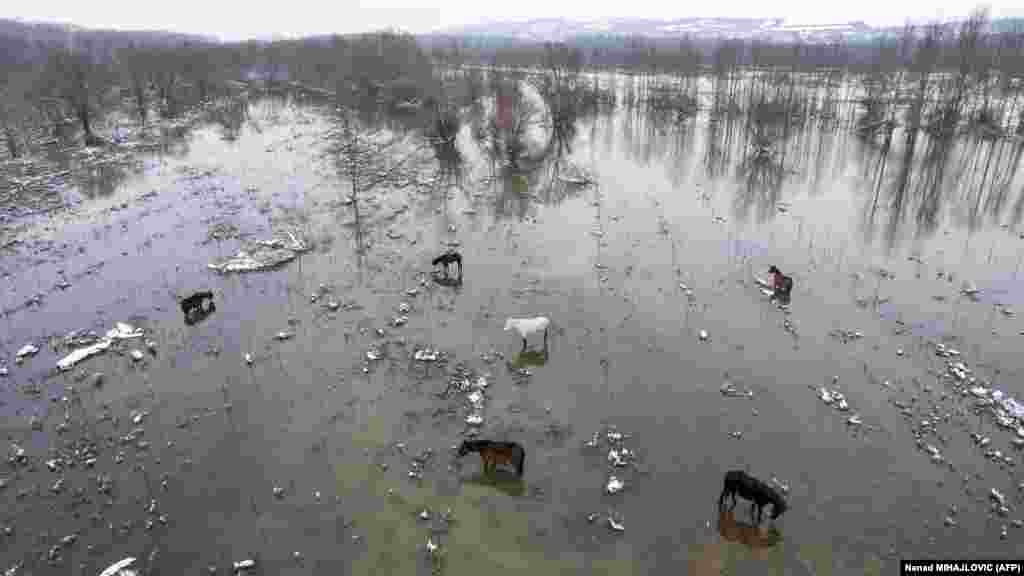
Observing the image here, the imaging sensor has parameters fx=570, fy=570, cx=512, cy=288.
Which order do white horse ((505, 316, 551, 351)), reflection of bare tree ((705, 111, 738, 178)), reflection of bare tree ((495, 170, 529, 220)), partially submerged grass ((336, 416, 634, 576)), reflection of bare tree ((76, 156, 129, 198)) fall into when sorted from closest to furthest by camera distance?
partially submerged grass ((336, 416, 634, 576)), white horse ((505, 316, 551, 351)), reflection of bare tree ((495, 170, 529, 220)), reflection of bare tree ((76, 156, 129, 198)), reflection of bare tree ((705, 111, 738, 178))

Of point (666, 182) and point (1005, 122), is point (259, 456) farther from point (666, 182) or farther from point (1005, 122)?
point (1005, 122)

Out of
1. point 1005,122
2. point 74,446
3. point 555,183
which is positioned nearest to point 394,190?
point 555,183

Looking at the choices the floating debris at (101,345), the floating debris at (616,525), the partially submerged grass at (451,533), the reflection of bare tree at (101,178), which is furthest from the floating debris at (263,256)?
the floating debris at (616,525)

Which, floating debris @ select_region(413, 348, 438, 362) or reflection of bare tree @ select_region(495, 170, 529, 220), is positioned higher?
reflection of bare tree @ select_region(495, 170, 529, 220)

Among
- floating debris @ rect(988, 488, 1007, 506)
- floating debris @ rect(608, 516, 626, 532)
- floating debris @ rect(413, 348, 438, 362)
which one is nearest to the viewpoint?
floating debris @ rect(608, 516, 626, 532)

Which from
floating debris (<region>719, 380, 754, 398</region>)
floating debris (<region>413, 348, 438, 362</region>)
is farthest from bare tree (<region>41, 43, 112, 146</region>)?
floating debris (<region>719, 380, 754, 398</region>)

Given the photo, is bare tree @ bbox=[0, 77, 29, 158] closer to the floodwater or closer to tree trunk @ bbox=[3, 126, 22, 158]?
tree trunk @ bbox=[3, 126, 22, 158]
